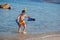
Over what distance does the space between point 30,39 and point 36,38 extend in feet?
1.57

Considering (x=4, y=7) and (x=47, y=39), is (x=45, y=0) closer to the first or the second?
(x=4, y=7)

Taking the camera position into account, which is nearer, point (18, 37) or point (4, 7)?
point (18, 37)

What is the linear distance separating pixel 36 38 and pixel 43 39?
46cm

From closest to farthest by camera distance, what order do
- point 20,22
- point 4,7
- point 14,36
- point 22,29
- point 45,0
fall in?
point 14,36
point 20,22
point 22,29
point 4,7
point 45,0

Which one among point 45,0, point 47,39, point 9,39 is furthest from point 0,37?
point 45,0

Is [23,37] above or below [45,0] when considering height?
above

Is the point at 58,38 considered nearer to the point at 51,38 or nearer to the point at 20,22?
the point at 51,38

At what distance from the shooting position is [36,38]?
509 inches

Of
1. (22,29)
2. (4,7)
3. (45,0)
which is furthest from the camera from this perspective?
(45,0)

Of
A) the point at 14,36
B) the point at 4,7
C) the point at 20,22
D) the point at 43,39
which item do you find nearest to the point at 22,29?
the point at 20,22

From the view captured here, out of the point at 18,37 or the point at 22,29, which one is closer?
the point at 18,37

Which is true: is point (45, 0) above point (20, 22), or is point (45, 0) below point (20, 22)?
below

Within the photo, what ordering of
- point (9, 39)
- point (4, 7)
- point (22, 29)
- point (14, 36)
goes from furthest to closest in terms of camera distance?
point (4, 7), point (22, 29), point (14, 36), point (9, 39)

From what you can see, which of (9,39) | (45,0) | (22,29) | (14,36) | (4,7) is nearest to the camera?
(9,39)
